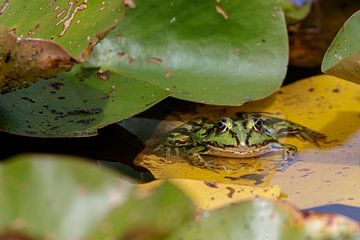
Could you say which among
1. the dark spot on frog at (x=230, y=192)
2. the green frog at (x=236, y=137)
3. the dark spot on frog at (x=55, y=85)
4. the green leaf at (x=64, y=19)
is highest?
the green leaf at (x=64, y=19)

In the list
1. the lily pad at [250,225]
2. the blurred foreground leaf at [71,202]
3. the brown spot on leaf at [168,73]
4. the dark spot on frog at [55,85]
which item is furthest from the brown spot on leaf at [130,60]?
the blurred foreground leaf at [71,202]

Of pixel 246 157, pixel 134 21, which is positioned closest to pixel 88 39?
pixel 134 21

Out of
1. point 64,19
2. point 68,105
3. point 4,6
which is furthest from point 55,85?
point 4,6

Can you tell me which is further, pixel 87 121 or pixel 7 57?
pixel 87 121

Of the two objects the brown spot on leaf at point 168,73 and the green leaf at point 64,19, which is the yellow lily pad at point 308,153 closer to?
the brown spot on leaf at point 168,73

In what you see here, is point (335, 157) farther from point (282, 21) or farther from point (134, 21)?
point (134, 21)

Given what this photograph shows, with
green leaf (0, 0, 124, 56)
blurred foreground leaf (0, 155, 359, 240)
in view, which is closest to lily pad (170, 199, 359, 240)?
blurred foreground leaf (0, 155, 359, 240)

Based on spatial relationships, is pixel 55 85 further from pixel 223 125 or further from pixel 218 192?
pixel 223 125

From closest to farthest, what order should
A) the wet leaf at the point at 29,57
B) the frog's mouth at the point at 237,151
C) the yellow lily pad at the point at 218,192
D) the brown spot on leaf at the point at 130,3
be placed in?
the wet leaf at the point at 29,57 < the yellow lily pad at the point at 218,192 < the brown spot on leaf at the point at 130,3 < the frog's mouth at the point at 237,151
